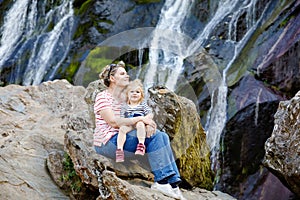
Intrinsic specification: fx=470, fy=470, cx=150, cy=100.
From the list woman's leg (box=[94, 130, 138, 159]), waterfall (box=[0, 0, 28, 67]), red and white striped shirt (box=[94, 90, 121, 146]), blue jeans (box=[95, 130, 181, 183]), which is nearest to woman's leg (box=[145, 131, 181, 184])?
blue jeans (box=[95, 130, 181, 183])

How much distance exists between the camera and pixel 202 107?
9.97 m

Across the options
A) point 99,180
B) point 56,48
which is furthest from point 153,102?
point 56,48

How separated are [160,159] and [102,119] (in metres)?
0.69

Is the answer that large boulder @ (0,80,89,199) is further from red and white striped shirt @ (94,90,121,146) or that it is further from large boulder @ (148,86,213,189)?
large boulder @ (148,86,213,189)

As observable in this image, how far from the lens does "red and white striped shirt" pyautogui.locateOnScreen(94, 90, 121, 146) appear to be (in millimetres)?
4461

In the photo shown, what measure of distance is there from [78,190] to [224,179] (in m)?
4.87

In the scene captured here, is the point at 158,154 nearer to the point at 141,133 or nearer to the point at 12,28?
the point at 141,133

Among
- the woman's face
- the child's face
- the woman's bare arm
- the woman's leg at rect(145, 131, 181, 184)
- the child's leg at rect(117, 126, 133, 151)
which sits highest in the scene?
the woman's face

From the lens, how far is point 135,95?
4.51 metres

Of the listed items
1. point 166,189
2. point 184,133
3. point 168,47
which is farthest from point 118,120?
point 168,47

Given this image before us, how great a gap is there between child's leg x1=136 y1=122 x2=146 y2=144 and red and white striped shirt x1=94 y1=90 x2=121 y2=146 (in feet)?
0.78

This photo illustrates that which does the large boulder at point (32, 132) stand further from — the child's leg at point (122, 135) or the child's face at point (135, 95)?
the child's face at point (135, 95)

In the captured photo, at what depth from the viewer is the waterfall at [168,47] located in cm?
1169

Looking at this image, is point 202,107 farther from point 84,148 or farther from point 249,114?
point 84,148
